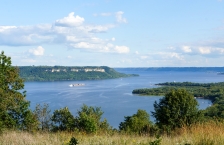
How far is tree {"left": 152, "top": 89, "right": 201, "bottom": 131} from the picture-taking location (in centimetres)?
2016

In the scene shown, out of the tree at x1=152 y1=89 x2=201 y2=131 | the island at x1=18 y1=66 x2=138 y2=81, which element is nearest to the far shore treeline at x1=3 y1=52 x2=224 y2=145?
the tree at x1=152 y1=89 x2=201 y2=131

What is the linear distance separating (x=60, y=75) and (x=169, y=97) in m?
147

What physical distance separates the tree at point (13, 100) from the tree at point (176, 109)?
11.1 m

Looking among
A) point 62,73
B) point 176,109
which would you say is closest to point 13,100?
point 176,109

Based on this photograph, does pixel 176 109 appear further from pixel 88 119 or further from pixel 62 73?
pixel 62 73

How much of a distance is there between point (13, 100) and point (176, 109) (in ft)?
42.2

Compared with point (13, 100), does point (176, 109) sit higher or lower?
lower

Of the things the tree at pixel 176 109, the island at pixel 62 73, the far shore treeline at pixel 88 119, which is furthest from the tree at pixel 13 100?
the island at pixel 62 73

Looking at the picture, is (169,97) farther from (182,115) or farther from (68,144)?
(68,144)

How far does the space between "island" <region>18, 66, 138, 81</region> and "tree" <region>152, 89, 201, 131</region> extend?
13253cm

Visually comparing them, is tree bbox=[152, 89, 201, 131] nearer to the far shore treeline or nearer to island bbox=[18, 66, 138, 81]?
the far shore treeline

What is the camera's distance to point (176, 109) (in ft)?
67.4

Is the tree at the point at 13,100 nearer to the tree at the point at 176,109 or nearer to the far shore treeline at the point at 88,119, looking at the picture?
the far shore treeline at the point at 88,119

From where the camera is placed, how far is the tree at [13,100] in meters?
11.0
